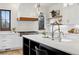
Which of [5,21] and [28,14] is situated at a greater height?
[28,14]

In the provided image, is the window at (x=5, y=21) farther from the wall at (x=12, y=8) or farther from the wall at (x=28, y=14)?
the wall at (x=28, y=14)

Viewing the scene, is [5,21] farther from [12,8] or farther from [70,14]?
[70,14]

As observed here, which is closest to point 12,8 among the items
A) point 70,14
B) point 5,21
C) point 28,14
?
point 5,21

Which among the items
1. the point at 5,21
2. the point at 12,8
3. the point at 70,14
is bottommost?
the point at 5,21

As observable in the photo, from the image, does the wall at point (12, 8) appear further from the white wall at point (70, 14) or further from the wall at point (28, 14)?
the white wall at point (70, 14)

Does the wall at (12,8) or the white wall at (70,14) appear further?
the wall at (12,8)

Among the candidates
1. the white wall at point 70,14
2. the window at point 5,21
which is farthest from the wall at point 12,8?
the white wall at point 70,14

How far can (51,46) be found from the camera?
194cm

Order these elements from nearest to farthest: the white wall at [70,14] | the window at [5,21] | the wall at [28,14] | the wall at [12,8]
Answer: the white wall at [70,14] → the window at [5,21] → the wall at [12,8] → the wall at [28,14]

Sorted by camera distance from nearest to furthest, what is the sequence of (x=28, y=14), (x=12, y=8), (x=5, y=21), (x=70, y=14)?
1. (x=70, y=14)
2. (x=5, y=21)
3. (x=12, y=8)
4. (x=28, y=14)

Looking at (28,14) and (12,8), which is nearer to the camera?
(12,8)

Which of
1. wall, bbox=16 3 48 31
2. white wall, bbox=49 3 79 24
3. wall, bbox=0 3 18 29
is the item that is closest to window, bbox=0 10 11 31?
wall, bbox=0 3 18 29

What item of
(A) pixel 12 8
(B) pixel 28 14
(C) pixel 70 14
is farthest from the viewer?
(B) pixel 28 14

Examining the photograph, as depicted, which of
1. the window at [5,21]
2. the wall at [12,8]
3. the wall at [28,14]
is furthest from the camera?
the wall at [28,14]
